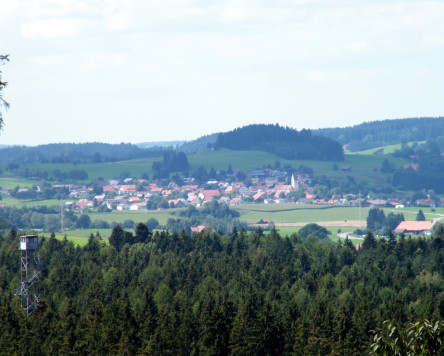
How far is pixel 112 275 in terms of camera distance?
114250mm

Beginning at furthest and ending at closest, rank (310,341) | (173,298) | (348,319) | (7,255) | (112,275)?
(7,255), (112,275), (173,298), (348,319), (310,341)

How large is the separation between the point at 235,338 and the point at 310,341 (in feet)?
20.8

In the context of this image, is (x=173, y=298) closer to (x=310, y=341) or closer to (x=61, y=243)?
(x=310, y=341)

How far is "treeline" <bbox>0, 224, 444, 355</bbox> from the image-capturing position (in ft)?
245

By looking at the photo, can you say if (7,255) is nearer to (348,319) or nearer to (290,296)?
(290,296)

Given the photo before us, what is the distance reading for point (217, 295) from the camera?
9700 cm

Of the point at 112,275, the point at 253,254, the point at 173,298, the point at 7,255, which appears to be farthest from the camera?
the point at 253,254

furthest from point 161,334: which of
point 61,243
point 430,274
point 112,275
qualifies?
point 61,243

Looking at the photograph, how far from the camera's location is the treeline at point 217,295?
74688 mm

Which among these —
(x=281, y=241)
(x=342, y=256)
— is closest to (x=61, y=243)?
(x=281, y=241)

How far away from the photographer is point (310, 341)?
7294 cm

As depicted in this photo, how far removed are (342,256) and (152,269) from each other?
3053cm

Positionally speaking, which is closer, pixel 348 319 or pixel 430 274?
pixel 348 319

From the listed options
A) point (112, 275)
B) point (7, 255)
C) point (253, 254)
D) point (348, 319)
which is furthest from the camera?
point (253, 254)
